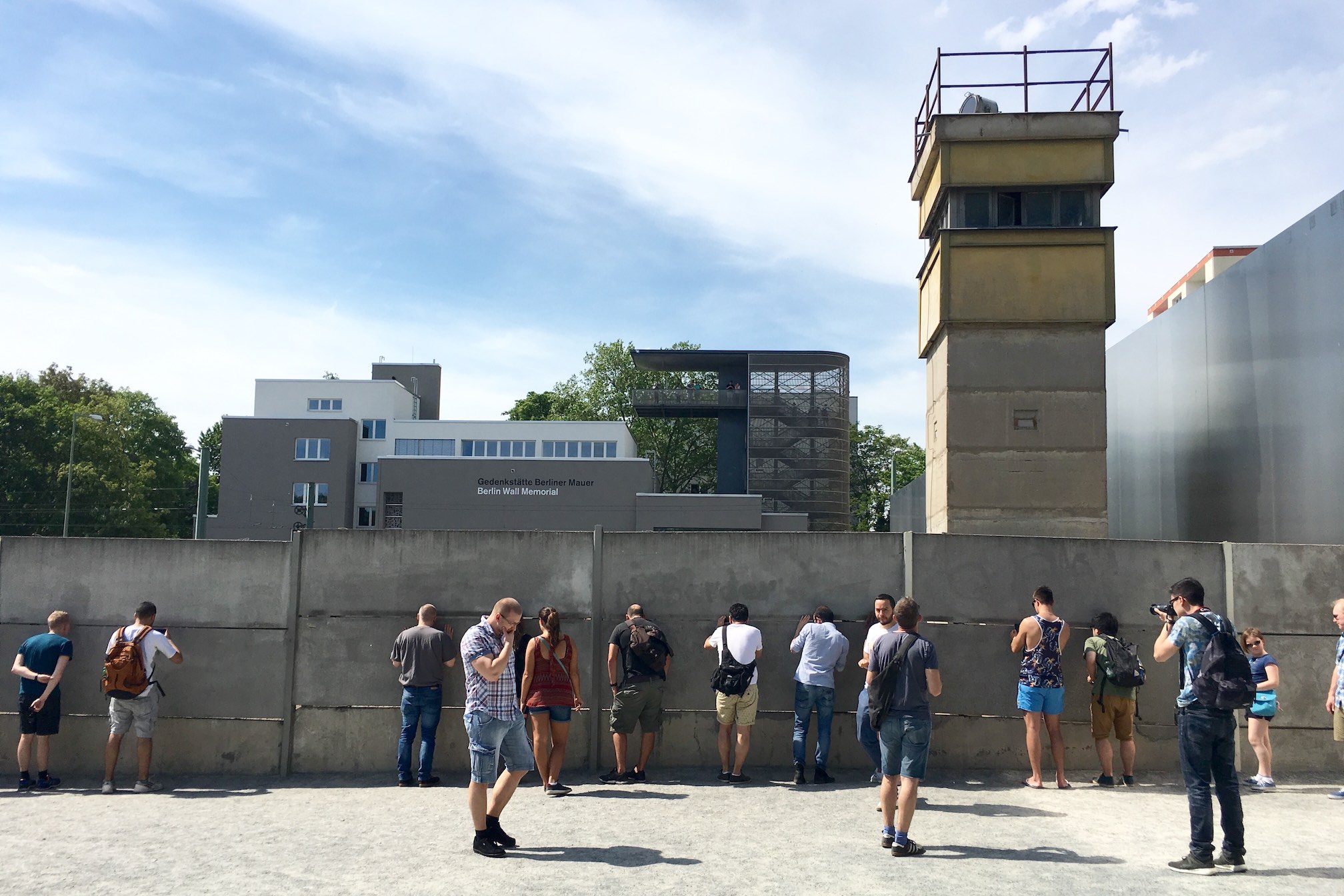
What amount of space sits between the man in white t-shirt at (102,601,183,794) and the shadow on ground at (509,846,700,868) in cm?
440

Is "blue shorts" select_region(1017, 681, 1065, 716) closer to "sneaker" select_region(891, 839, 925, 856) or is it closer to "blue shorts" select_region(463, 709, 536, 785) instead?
"sneaker" select_region(891, 839, 925, 856)

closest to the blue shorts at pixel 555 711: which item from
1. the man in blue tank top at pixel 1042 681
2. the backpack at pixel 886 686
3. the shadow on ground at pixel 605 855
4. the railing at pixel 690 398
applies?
the shadow on ground at pixel 605 855

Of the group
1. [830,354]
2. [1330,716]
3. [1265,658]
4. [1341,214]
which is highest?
[830,354]

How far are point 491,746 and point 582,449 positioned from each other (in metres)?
58.4

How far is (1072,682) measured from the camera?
372 inches

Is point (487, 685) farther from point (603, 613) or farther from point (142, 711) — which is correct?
point (142, 711)

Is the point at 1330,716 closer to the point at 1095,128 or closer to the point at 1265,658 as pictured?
the point at 1265,658

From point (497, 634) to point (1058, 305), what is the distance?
38.8 ft

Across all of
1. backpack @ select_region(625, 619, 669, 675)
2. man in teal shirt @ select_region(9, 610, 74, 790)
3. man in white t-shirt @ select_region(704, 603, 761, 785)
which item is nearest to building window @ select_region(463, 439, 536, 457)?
man in teal shirt @ select_region(9, 610, 74, 790)

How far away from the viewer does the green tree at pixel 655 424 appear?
7794 cm

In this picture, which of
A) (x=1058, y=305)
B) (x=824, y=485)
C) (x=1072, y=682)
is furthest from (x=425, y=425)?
(x=1072, y=682)

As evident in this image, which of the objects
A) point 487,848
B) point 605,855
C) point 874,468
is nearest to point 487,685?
point 487,848

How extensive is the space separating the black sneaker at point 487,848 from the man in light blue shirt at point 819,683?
335 centimetres

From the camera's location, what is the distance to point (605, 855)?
6531mm
